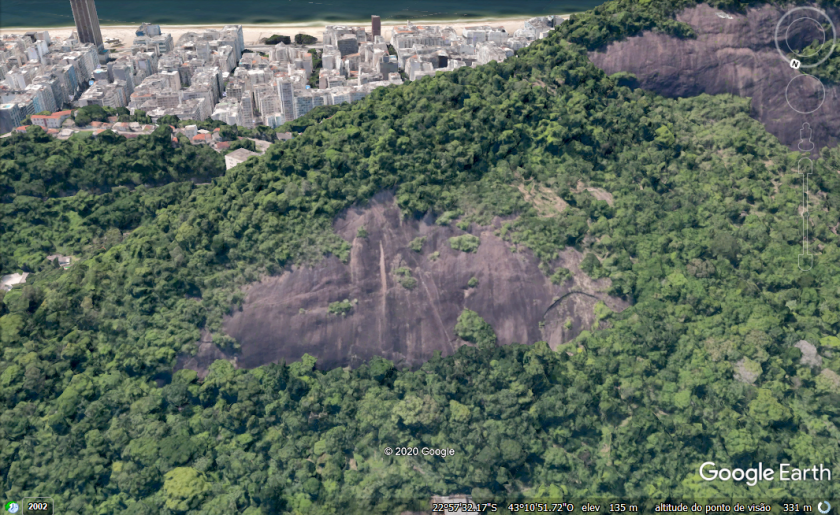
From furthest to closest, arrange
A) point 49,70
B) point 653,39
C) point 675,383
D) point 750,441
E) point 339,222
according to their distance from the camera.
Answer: point 49,70 → point 653,39 → point 339,222 → point 675,383 → point 750,441

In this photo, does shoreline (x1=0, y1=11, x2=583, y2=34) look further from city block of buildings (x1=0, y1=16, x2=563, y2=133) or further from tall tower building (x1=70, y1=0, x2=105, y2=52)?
Answer: tall tower building (x1=70, y1=0, x2=105, y2=52)

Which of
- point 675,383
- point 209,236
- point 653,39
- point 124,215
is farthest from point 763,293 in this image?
point 124,215

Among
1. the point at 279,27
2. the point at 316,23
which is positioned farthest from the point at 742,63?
the point at 279,27

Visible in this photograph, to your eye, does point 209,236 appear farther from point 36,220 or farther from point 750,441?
point 750,441

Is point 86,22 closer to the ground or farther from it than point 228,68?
farther from it

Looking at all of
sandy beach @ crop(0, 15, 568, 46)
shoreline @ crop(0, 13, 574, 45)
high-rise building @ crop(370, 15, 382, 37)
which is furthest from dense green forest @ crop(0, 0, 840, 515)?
shoreline @ crop(0, 13, 574, 45)

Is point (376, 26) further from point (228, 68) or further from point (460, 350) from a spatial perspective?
point (460, 350)
